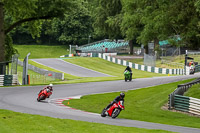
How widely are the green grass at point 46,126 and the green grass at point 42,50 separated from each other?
67668 millimetres

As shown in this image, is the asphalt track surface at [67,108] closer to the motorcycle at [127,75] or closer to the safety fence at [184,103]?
the motorcycle at [127,75]

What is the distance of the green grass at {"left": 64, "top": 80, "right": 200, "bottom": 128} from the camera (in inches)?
685

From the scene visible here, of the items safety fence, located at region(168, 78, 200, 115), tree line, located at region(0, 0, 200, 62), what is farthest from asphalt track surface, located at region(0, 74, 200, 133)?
tree line, located at region(0, 0, 200, 62)

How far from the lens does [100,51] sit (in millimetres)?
76438

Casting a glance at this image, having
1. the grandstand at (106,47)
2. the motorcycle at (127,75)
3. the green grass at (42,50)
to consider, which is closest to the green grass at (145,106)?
the motorcycle at (127,75)

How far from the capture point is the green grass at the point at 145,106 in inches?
685

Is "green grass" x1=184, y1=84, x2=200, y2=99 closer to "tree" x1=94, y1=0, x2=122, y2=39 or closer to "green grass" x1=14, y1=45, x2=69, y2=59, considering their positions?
"tree" x1=94, y1=0, x2=122, y2=39

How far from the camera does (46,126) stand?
1273 centimetres

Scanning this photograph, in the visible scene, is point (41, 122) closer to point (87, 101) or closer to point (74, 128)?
point (74, 128)

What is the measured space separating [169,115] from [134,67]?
40.0 metres

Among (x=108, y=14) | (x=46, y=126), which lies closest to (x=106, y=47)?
(x=108, y=14)

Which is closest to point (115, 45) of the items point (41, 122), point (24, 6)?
point (24, 6)

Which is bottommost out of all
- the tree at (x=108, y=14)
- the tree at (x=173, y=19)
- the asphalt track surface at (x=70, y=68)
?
the asphalt track surface at (x=70, y=68)

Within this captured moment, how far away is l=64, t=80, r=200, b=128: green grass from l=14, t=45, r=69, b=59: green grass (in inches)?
2212
